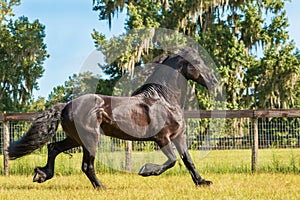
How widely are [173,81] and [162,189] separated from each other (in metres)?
1.56

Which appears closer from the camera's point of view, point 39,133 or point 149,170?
point 149,170

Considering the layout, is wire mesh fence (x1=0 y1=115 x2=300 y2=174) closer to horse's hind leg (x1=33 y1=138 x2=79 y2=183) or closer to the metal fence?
the metal fence

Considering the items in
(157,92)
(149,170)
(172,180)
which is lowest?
(172,180)

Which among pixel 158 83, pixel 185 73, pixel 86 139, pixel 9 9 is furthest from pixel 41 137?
pixel 9 9

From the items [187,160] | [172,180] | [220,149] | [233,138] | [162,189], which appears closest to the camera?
[162,189]

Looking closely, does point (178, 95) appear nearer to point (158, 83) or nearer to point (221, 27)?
point (158, 83)

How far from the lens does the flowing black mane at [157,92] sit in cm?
639

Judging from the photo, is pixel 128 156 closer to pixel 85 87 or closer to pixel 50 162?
pixel 50 162

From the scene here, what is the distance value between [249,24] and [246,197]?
1861 centimetres

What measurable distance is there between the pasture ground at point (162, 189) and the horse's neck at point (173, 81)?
131 centimetres

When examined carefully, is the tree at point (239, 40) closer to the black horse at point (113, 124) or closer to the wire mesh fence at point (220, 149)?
the wire mesh fence at point (220, 149)

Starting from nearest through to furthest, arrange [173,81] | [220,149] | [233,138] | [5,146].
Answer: [173,81]
[5,146]
[220,149]
[233,138]

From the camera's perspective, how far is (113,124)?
6.18 meters

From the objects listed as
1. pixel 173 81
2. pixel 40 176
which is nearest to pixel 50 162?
pixel 40 176
